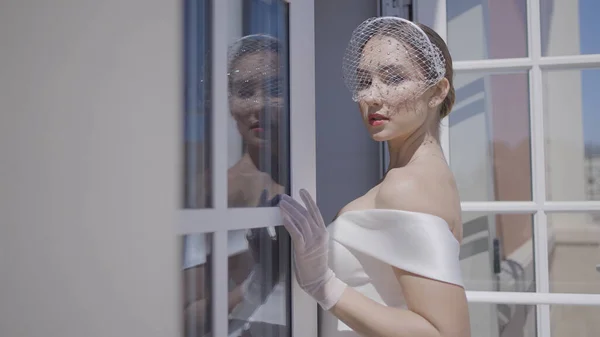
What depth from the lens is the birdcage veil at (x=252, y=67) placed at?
3.29ft

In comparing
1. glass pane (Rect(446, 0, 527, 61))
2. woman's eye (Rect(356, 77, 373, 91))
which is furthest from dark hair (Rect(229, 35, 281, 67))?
glass pane (Rect(446, 0, 527, 61))

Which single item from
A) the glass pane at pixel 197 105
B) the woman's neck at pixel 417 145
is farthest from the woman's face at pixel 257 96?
the woman's neck at pixel 417 145

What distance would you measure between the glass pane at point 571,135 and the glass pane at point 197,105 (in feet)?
5.36

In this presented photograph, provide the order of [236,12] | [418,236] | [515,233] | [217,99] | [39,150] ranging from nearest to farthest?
[39,150] < [217,99] < [236,12] < [418,236] < [515,233]

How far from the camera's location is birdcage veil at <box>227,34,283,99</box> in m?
1.00

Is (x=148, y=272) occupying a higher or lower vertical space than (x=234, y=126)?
lower

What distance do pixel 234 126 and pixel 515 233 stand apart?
1499 millimetres

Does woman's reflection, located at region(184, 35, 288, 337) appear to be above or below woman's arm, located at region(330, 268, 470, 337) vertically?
above

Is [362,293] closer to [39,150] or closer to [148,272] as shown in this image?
[148,272]

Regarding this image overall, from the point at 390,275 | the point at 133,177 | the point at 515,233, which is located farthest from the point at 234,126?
the point at 515,233

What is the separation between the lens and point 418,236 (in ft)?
4.03

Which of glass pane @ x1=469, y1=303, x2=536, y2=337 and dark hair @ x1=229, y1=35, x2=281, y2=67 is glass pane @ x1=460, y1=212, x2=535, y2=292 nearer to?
glass pane @ x1=469, y1=303, x2=536, y2=337

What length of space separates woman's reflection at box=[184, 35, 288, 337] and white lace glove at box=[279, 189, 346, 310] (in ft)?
0.14

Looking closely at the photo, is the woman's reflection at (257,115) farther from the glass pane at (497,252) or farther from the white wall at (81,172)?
the glass pane at (497,252)
